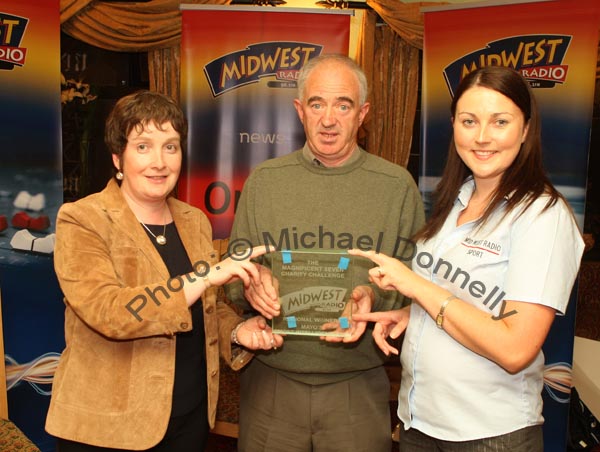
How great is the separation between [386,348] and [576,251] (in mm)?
774

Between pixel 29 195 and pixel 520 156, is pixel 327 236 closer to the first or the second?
pixel 520 156

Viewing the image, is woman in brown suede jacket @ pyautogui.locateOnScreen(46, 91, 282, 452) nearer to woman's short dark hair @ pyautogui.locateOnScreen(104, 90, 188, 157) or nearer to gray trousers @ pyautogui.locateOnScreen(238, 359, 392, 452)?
woman's short dark hair @ pyautogui.locateOnScreen(104, 90, 188, 157)

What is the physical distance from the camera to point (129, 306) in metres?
1.95

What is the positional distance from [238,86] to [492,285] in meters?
3.15

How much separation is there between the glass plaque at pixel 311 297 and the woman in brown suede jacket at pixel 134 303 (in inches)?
6.2

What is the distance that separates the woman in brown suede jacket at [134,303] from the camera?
6.51 feet

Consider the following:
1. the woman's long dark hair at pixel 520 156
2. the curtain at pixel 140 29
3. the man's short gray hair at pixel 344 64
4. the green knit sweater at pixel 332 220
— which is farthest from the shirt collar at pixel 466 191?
the curtain at pixel 140 29

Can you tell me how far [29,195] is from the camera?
411 centimetres

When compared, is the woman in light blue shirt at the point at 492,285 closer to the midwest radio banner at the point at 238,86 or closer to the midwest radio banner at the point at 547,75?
the midwest radio banner at the point at 547,75

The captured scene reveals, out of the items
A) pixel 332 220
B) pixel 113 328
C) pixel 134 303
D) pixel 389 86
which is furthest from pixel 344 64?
pixel 389 86

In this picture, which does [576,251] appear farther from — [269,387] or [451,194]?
[269,387]

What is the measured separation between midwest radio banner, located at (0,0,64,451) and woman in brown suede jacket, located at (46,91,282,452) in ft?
7.12

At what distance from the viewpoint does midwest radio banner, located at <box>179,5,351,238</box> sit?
14.6 ft

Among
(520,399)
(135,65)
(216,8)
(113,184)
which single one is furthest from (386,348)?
(135,65)
